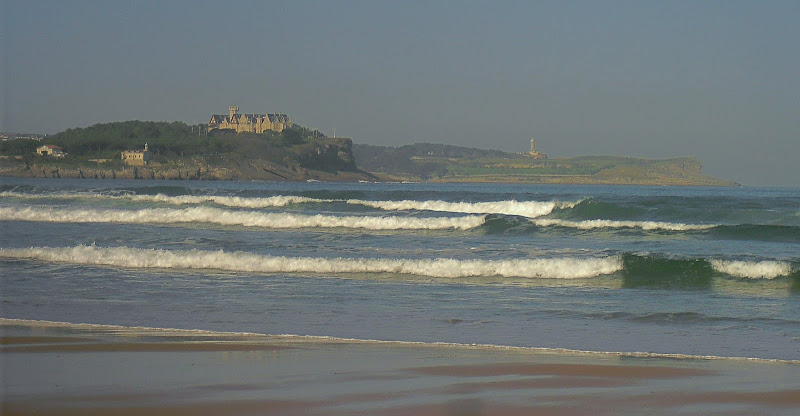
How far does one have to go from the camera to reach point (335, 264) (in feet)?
43.7

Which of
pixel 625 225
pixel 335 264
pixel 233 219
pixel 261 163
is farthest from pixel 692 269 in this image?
pixel 261 163

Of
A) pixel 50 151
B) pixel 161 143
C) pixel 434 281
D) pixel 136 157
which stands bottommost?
pixel 434 281

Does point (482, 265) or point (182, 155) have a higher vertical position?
point (182, 155)

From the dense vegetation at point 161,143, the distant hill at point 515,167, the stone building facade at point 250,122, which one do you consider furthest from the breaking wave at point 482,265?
the stone building facade at point 250,122

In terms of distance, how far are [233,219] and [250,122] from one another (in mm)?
143004

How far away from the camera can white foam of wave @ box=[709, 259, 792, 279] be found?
12500 mm

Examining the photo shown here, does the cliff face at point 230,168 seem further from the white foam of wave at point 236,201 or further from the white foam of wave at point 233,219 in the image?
the white foam of wave at point 233,219

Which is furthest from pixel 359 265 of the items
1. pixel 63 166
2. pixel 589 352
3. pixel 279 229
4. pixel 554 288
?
pixel 63 166

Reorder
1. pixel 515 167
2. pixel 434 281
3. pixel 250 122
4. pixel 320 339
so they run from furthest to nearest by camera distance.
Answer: pixel 250 122
pixel 515 167
pixel 434 281
pixel 320 339

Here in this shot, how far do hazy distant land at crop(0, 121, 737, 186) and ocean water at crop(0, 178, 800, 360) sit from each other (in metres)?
75.7

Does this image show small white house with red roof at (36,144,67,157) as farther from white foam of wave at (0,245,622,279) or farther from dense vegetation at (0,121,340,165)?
white foam of wave at (0,245,622,279)

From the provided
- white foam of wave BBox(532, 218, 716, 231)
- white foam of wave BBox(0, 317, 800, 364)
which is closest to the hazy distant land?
white foam of wave BBox(532, 218, 716, 231)

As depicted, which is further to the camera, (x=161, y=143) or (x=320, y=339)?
(x=161, y=143)

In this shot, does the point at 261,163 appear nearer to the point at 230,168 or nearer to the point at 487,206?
the point at 230,168
